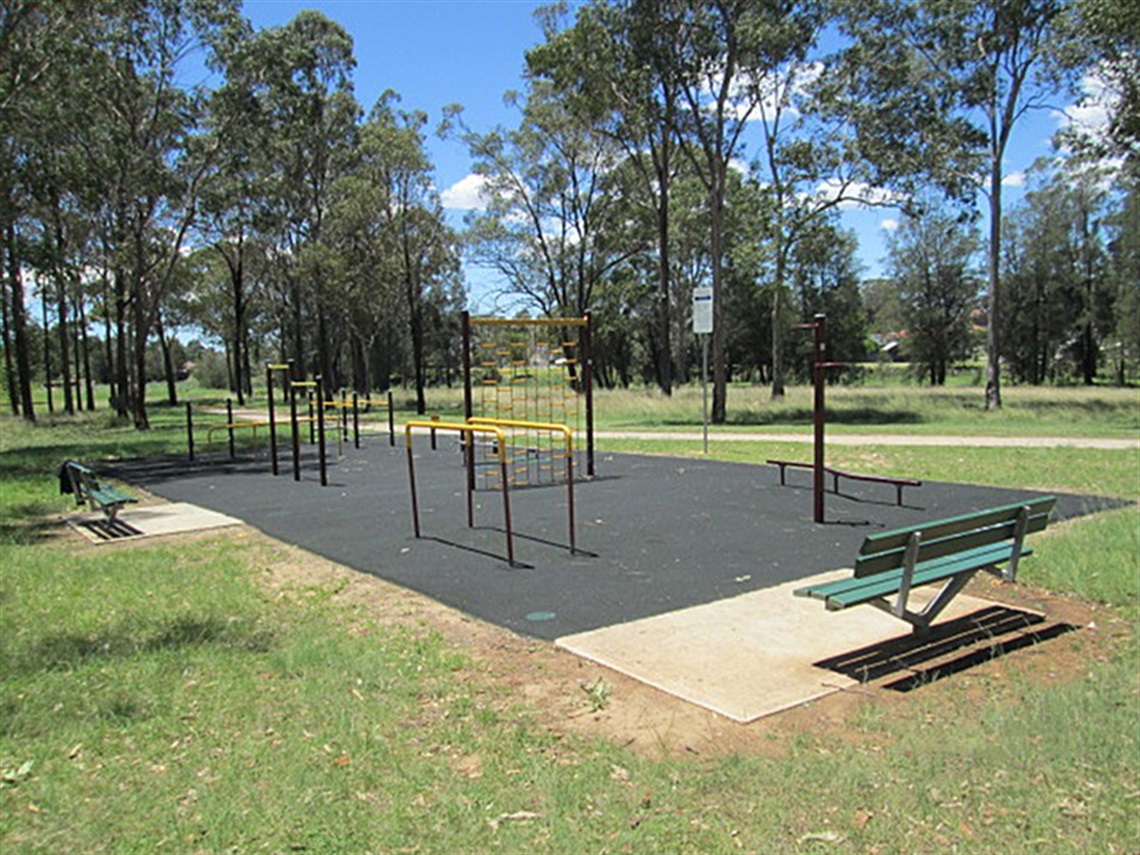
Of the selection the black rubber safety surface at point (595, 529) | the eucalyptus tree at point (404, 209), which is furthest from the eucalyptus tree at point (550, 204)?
the black rubber safety surface at point (595, 529)

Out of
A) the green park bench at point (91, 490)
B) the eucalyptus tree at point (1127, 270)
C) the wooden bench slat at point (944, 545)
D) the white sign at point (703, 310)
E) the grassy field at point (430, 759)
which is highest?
the eucalyptus tree at point (1127, 270)

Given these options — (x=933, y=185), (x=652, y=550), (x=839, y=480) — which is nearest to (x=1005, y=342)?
(x=933, y=185)

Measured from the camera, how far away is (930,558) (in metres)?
4.91

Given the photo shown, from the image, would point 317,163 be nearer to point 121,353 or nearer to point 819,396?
point 121,353

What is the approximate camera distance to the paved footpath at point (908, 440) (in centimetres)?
1474

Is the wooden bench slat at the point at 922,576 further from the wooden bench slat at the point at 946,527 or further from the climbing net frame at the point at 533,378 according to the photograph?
the climbing net frame at the point at 533,378

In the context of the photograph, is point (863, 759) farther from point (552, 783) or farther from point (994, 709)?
point (552, 783)

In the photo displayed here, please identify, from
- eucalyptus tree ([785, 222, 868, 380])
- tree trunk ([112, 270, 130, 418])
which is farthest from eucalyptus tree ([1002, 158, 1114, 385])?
tree trunk ([112, 270, 130, 418])

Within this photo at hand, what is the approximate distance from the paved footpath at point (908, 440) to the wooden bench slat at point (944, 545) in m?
9.92

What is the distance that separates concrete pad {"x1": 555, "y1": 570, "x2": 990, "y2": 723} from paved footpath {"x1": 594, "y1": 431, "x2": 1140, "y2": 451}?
1007 cm

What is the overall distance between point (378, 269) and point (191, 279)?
13539 millimetres

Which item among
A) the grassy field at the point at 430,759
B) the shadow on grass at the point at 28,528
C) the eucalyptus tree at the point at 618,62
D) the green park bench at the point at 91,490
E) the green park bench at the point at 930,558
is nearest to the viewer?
→ the grassy field at the point at 430,759

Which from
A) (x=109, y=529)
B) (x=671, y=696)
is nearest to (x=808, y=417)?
(x=109, y=529)

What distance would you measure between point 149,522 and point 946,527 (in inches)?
328
